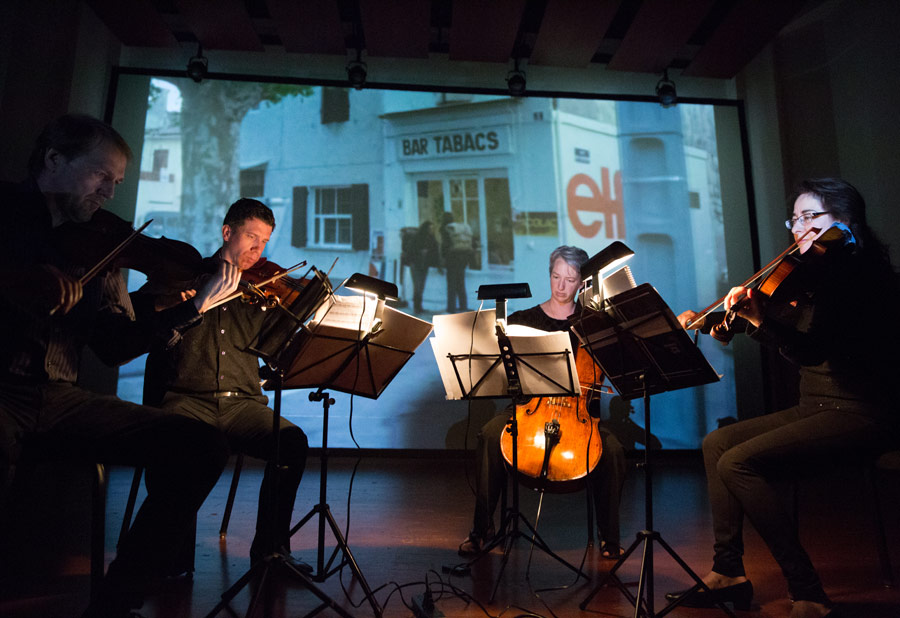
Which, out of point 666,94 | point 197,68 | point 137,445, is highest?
point 197,68

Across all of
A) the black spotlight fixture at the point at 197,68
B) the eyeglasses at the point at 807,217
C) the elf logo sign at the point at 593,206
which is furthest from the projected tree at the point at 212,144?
the eyeglasses at the point at 807,217

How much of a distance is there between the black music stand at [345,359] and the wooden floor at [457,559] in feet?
0.72

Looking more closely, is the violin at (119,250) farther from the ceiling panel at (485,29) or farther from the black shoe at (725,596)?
the ceiling panel at (485,29)

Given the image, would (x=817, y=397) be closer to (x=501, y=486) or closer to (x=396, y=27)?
(x=501, y=486)

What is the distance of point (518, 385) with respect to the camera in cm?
232

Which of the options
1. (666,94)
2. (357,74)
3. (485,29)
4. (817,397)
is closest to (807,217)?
(817,397)

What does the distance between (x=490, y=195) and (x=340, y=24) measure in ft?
6.17

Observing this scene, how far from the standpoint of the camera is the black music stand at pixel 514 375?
2.27 m

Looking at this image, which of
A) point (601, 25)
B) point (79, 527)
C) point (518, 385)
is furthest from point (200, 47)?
point (518, 385)

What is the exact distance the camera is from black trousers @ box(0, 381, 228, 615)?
66.1 inches

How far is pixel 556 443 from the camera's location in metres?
2.51

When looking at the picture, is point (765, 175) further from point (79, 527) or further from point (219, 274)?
point (79, 527)

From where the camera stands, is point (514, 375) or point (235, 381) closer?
point (514, 375)

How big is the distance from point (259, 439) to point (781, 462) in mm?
1919
